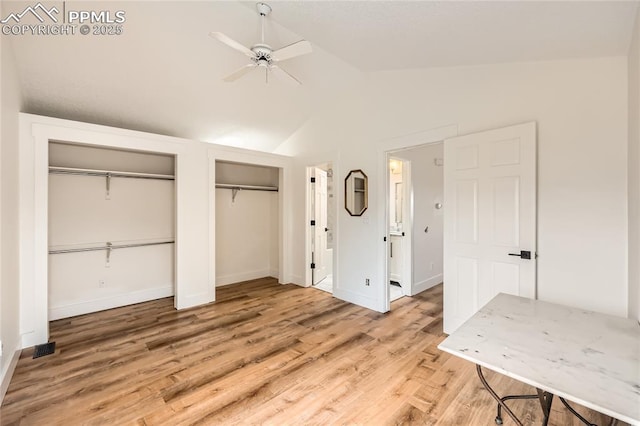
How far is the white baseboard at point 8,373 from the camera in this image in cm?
195

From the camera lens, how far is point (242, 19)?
2.53m

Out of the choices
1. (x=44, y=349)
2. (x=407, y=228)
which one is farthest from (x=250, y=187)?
(x=44, y=349)

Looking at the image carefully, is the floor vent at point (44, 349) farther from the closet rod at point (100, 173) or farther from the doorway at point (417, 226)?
the doorway at point (417, 226)

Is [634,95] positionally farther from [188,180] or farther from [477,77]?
[188,180]

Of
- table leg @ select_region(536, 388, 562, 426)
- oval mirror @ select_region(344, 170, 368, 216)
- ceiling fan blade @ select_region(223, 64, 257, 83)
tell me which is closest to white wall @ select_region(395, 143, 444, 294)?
oval mirror @ select_region(344, 170, 368, 216)

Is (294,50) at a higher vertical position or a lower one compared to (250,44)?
lower

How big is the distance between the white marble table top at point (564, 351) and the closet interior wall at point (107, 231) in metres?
4.11

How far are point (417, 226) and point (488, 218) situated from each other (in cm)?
168

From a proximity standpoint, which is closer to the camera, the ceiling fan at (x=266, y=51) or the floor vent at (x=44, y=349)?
the ceiling fan at (x=266, y=51)

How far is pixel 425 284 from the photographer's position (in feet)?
14.7

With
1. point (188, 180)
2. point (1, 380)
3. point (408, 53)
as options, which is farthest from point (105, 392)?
point (408, 53)

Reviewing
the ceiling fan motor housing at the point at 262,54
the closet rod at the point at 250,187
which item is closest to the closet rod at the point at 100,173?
the closet rod at the point at 250,187

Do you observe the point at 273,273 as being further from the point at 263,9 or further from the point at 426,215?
the point at 263,9

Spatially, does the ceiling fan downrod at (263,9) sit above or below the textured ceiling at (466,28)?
above
